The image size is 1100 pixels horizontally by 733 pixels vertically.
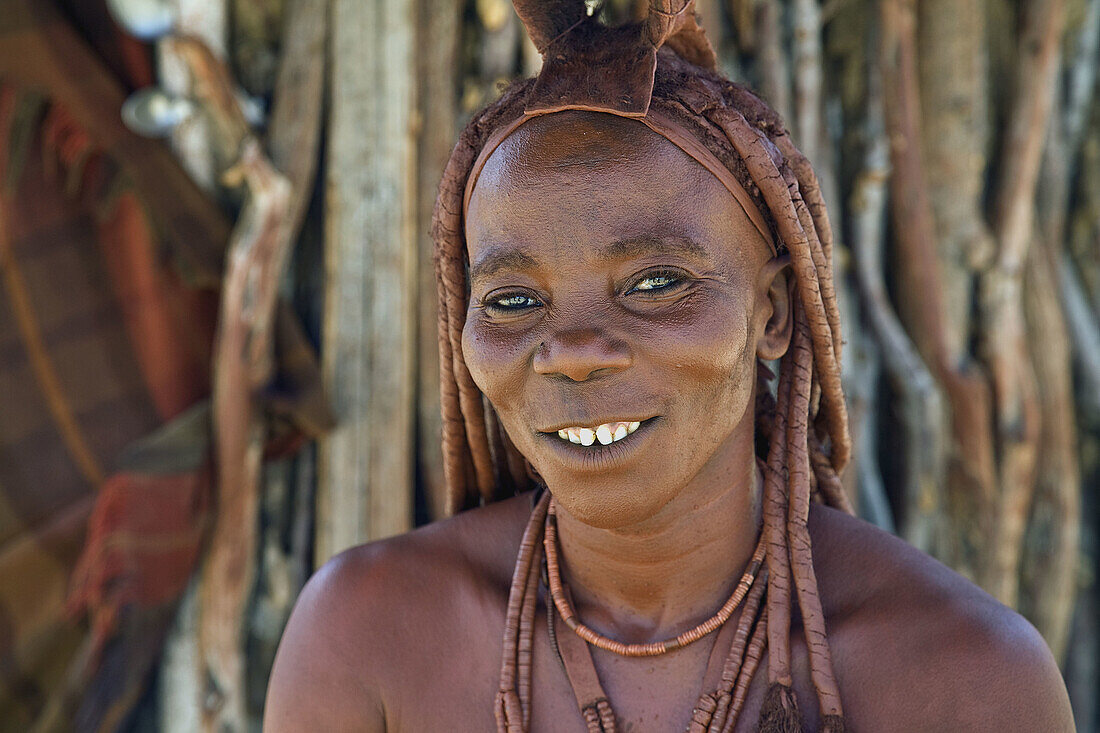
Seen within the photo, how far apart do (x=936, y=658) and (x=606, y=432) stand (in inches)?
22.0

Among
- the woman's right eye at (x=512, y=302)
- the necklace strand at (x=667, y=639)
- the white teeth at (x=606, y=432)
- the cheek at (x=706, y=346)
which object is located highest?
the woman's right eye at (x=512, y=302)

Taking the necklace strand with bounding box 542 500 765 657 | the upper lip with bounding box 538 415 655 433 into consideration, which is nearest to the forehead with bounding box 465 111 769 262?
the upper lip with bounding box 538 415 655 433

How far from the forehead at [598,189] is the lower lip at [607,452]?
0.83ft

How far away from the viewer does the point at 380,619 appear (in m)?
1.68

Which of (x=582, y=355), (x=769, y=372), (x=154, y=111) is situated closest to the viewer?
(x=582, y=355)

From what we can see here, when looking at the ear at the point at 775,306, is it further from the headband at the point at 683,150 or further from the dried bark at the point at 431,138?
the dried bark at the point at 431,138

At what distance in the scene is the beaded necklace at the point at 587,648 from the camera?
A: 1490mm

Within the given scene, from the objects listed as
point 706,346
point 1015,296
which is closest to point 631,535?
point 706,346

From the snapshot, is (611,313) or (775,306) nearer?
(611,313)

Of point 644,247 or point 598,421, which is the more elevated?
point 644,247

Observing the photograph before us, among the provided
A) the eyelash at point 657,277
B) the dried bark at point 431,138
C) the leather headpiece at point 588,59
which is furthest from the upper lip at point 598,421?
the dried bark at point 431,138

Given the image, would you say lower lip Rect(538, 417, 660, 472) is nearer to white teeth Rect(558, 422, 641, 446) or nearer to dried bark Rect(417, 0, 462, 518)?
white teeth Rect(558, 422, 641, 446)

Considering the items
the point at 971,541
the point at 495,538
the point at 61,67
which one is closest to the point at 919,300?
the point at 971,541

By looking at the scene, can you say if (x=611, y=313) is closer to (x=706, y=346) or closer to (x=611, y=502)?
(x=706, y=346)
